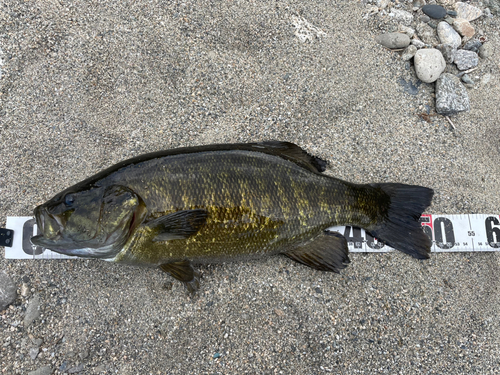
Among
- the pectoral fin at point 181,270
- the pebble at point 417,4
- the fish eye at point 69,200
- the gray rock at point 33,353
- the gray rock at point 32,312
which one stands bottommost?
the gray rock at point 33,353

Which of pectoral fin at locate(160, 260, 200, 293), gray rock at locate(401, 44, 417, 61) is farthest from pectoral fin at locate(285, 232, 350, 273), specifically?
gray rock at locate(401, 44, 417, 61)

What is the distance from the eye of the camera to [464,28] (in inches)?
152

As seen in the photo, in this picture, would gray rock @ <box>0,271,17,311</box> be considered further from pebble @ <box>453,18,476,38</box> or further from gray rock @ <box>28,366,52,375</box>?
pebble @ <box>453,18,476,38</box>

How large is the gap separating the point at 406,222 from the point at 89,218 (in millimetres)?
2926

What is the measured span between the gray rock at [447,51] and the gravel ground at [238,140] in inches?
17.4

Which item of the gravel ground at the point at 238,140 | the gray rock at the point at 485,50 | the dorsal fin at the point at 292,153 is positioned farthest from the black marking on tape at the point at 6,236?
the gray rock at the point at 485,50

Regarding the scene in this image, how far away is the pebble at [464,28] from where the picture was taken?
3855mm

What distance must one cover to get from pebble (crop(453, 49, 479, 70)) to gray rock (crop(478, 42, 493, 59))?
0.16 m

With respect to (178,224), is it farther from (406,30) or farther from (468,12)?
(468,12)

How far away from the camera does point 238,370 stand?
2.97 m

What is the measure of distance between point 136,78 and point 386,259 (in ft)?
11.1

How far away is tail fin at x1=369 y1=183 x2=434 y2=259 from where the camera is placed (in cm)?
313

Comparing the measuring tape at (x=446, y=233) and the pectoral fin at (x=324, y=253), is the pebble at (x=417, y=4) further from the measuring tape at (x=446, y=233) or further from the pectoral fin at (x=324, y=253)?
the pectoral fin at (x=324, y=253)

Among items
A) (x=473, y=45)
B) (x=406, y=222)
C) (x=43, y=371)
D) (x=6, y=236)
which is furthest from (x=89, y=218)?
(x=473, y=45)
